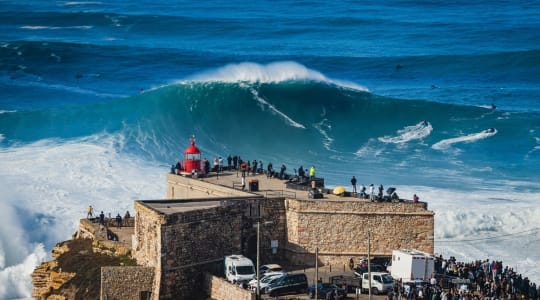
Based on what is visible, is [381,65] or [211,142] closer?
[211,142]

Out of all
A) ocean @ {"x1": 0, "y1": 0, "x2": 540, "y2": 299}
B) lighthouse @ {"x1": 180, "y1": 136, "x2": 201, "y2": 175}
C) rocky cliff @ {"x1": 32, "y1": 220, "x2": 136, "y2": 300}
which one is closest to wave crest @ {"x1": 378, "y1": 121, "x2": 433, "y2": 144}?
ocean @ {"x1": 0, "y1": 0, "x2": 540, "y2": 299}

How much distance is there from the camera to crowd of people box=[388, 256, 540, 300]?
4019 centimetres

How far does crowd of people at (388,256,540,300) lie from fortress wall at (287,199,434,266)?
4.19ft

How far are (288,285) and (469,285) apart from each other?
5.67 m

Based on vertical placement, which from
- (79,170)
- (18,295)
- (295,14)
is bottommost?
(18,295)

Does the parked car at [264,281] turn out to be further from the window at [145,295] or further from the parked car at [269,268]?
the window at [145,295]

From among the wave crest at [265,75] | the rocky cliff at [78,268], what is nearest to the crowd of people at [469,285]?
the rocky cliff at [78,268]

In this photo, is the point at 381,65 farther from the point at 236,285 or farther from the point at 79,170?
the point at 236,285

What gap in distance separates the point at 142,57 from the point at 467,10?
34613 mm

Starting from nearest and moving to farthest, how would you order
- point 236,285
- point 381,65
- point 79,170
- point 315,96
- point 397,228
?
point 236,285 → point 397,228 → point 79,170 → point 315,96 → point 381,65

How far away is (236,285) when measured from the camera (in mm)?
40719

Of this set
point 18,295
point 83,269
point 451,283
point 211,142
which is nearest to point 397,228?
point 451,283

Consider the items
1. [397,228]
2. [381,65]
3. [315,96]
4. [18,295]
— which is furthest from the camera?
[381,65]

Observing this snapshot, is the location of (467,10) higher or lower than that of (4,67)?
higher
